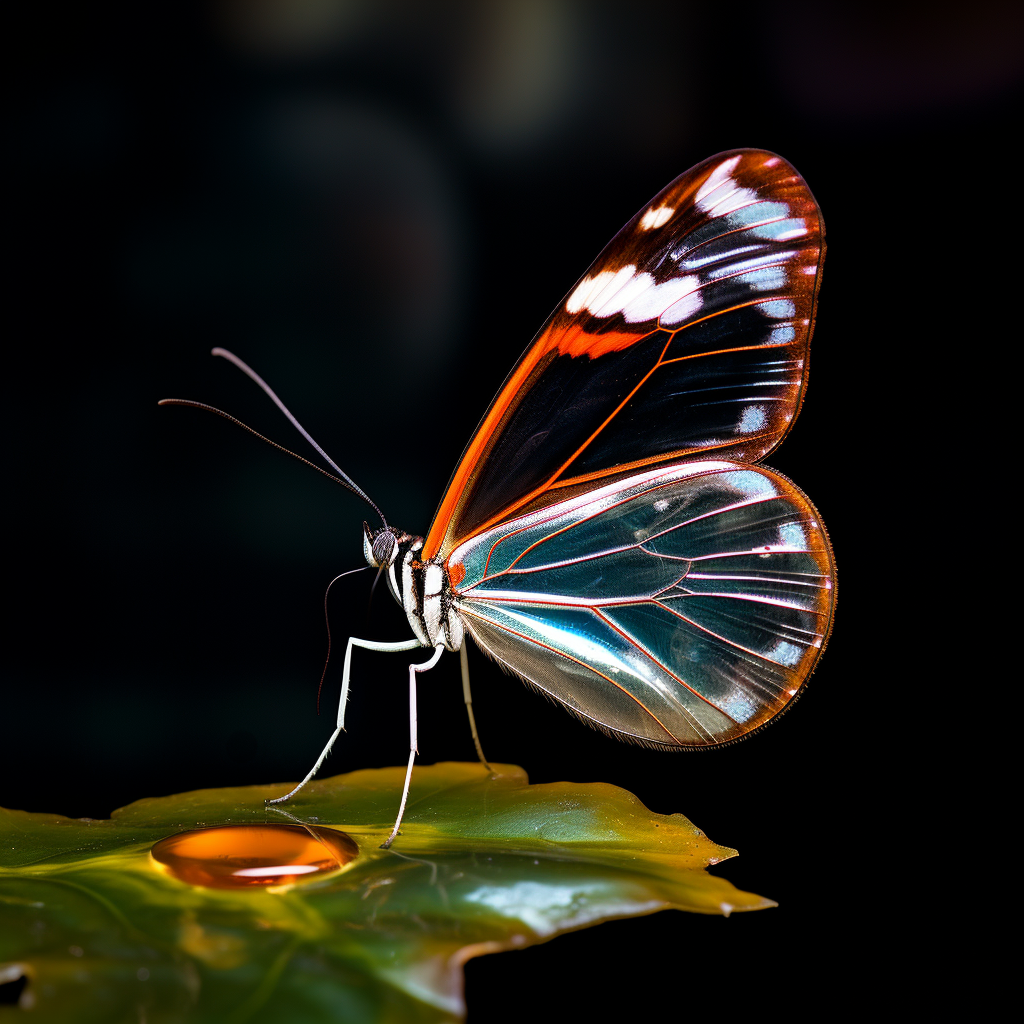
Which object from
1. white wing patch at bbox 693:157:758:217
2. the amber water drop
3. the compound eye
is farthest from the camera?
the compound eye

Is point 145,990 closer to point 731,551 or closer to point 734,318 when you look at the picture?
point 731,551

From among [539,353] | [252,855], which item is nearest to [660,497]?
[539,353]

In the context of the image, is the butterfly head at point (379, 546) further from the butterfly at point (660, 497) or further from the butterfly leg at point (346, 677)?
the butterfly leg at point (346, 677)

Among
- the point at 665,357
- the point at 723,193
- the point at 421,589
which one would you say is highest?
the point at 723,193

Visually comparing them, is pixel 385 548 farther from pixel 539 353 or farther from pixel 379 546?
pixel 539 353

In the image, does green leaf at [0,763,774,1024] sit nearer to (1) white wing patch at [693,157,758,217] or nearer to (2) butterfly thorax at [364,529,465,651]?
(2) butterfly thorax at [364,529,465,651]

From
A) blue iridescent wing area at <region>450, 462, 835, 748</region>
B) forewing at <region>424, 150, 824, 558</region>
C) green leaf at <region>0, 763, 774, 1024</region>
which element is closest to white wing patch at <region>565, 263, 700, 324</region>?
forewing at <region>424, 150, 824, 558</region>
